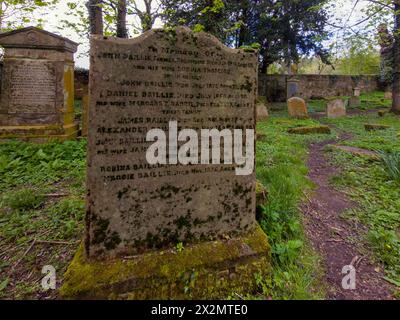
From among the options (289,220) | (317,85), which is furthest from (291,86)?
(289,220)

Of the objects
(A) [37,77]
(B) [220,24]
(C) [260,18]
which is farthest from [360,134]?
(C) [260,18]

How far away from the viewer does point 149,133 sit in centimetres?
201

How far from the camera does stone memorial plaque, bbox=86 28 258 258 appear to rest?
186cm

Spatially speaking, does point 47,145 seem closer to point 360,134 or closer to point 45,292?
point 45,292

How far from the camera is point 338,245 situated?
107 inches

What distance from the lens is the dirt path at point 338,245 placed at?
2.15m

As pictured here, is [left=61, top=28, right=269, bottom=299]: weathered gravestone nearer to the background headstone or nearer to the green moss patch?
the green moss patch

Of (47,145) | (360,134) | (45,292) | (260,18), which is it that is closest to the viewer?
(45,292)

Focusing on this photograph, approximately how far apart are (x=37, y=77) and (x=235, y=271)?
20.0ft

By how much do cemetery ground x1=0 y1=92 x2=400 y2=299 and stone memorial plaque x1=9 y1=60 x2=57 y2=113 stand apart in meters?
→ 1.02

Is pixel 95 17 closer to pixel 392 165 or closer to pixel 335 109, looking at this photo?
pixel 392 165

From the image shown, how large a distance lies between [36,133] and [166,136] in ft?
16.2

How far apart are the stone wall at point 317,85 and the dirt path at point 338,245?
15.7 metres

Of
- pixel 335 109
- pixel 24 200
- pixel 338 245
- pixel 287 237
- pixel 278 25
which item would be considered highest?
pixel 278 25
